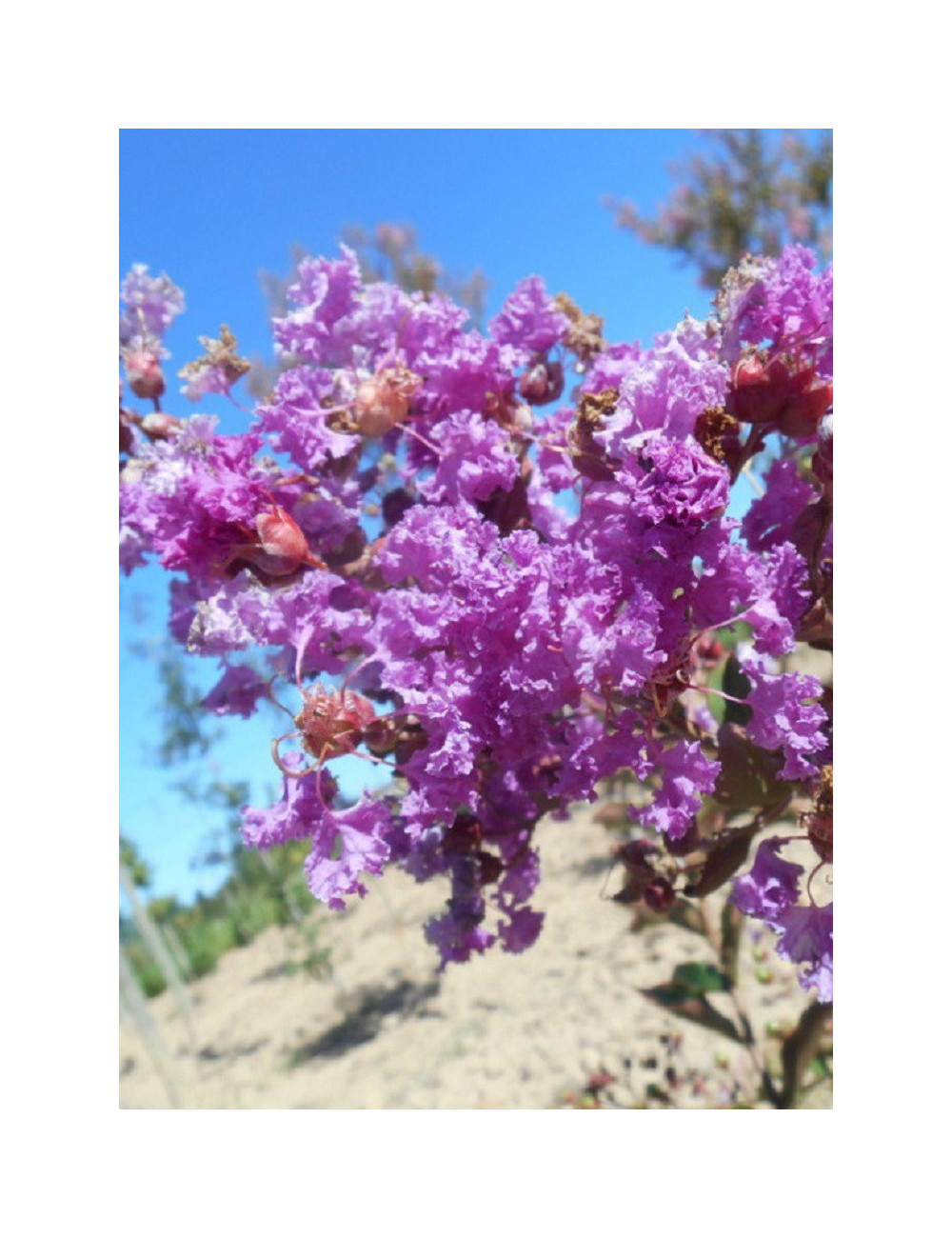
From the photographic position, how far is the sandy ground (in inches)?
105

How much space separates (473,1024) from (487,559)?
3007 mm

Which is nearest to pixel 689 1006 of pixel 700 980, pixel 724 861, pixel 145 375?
pixel 700 980

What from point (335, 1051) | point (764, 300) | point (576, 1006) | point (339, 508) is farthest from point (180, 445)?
point (335, 1051)

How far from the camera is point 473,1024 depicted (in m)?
3.48

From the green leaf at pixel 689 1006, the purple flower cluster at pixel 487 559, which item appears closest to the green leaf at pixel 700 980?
the green leaf at pixel 689 1006

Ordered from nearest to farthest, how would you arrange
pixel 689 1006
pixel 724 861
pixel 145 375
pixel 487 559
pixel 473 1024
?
1. pixel 487 559
2. pixel 724 861
3. pixel 145 375
4. pixel 689 1006
5. pixel 473 1024

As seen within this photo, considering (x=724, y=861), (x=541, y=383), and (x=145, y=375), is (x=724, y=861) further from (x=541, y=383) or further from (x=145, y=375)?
(x=145, y=375)

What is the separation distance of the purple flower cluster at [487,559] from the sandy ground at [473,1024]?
1395mm

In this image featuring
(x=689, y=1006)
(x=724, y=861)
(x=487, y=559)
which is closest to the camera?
(x=487, y=559)

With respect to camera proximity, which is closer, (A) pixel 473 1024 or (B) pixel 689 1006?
(B) pixel 689 1006

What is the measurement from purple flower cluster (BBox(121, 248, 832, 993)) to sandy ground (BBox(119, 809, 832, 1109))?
4.58 feet

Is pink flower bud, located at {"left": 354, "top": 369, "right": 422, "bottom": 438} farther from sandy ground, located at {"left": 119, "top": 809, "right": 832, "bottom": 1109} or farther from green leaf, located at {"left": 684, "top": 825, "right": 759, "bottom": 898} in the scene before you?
sandy ground, located at {"left": 119, "top": 809, "right": 832, "bottom": 1109}

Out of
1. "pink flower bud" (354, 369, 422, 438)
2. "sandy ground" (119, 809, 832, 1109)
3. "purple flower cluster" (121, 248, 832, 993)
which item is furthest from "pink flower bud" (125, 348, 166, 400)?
"sandy ground" (119, 809, 832, 1109)
